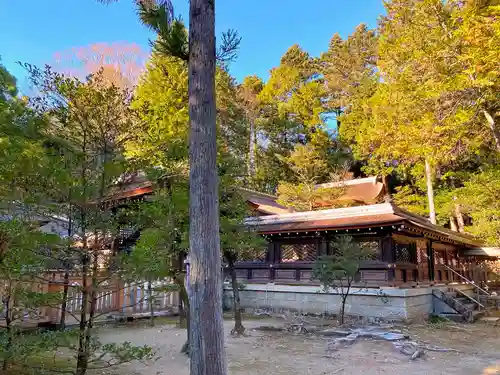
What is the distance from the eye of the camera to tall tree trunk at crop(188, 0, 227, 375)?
3703 mm

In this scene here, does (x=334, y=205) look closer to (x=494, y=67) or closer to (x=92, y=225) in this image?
(x=494, y=67)

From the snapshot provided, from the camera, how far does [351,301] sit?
40.9 feet

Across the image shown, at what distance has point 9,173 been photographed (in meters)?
4.51

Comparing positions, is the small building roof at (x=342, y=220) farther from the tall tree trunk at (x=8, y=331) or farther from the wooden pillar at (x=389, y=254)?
the tall tree trunk at (x=8, y=331)

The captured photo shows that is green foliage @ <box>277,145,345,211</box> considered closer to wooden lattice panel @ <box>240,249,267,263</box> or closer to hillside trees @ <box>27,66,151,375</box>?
wooden lattice panel @ <box>240,249,267,263</box>

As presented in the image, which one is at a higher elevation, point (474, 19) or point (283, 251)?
point (474, 19)

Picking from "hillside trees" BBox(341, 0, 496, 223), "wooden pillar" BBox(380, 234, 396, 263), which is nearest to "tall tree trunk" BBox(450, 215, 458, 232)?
"hillside trees" BBox(341, 0, 496, 223)

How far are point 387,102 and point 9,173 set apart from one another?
52.5 feet

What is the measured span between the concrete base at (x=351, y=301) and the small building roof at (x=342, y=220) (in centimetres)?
209

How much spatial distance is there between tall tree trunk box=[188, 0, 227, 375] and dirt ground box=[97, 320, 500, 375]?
9.06 ft

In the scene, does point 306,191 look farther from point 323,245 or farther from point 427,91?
point 427,91

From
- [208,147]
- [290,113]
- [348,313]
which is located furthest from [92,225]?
[290,113]

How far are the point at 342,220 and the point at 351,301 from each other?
2631 millimetres

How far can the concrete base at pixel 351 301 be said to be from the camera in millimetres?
11664
